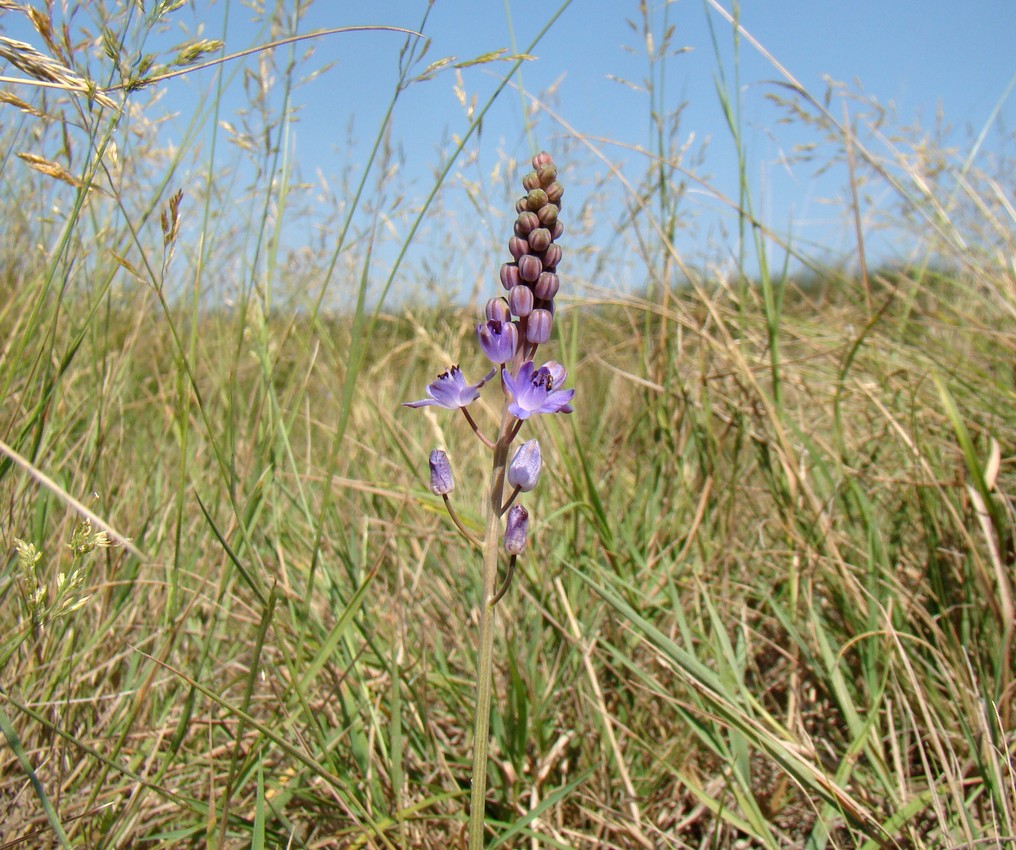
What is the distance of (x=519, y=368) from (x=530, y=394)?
0.19 ft

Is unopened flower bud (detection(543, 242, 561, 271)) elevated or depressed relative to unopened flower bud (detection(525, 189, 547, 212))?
depressed

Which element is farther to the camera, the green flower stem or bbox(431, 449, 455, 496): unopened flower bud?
bbox(431, 449, 455, 496): unopened flower bud

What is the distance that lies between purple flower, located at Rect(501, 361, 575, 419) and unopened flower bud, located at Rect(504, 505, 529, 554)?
5.6 inches

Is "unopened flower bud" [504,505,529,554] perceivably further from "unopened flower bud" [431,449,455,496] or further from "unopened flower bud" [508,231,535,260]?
"unopened flower bud" [508,231,535,260]

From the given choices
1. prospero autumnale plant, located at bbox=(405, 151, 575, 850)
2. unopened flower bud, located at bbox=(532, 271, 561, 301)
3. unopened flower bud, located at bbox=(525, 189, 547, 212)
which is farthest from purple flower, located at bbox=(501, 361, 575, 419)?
unopened flower bud, located at bbox=(525, 189, 547, 212)

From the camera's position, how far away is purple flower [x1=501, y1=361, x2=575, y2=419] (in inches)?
44.0

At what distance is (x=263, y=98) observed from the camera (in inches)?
79.7

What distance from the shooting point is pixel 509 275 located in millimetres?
1166

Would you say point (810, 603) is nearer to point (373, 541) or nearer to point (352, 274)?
point (373, 541)

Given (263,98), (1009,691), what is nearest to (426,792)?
(1009,691)

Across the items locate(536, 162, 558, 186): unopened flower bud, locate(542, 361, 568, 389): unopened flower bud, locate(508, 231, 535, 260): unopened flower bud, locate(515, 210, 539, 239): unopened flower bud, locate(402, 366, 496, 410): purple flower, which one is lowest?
locate(402, 366, 496, 410): purple flower

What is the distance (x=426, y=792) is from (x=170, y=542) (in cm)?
111

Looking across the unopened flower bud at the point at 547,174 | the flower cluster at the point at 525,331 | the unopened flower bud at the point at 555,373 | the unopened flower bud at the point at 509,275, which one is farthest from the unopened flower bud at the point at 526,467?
the unopened flower bud at the point at 547,174

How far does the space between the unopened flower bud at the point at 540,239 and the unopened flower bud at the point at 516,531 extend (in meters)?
0.37
